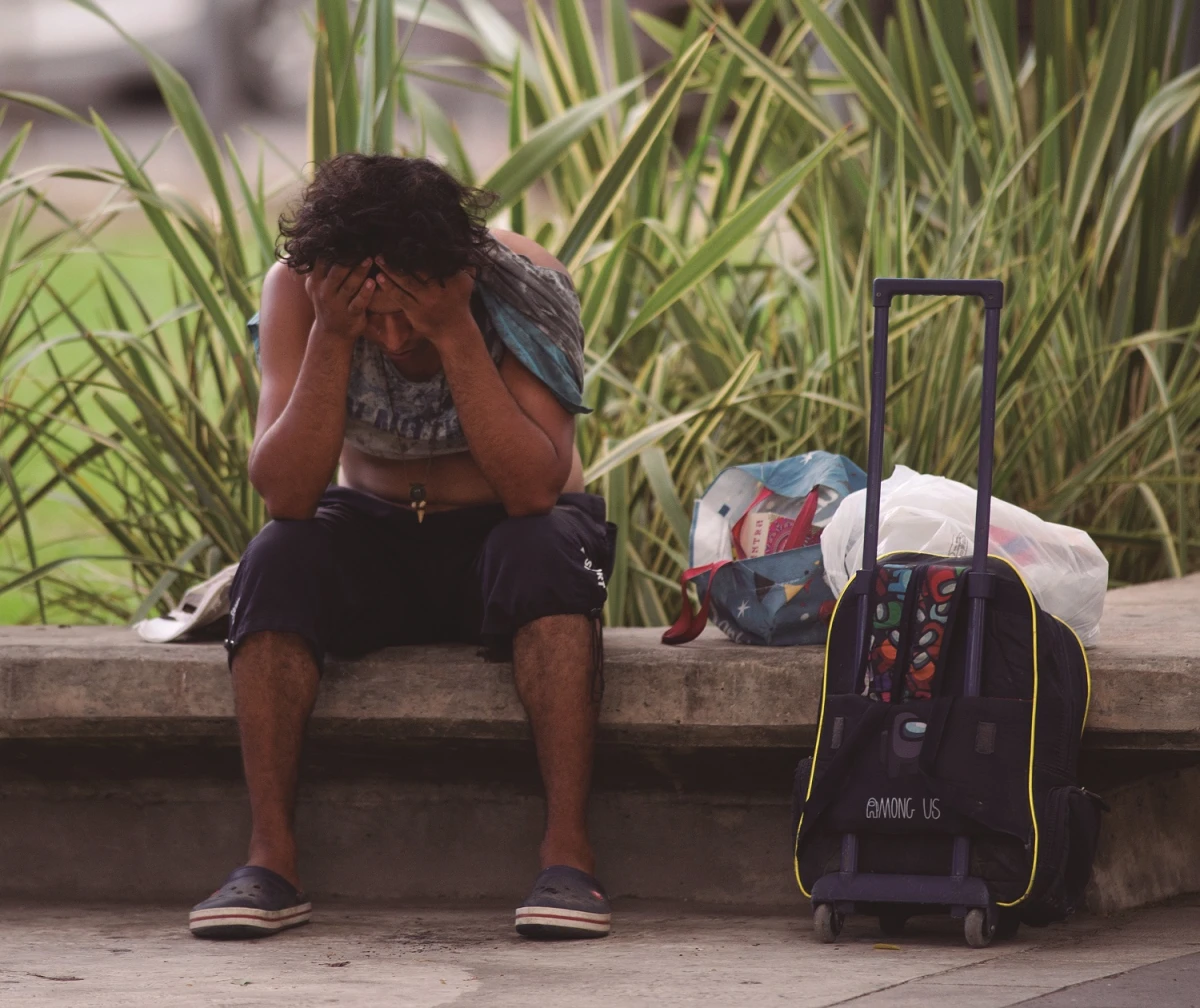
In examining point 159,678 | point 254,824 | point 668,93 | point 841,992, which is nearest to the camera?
point 841,992

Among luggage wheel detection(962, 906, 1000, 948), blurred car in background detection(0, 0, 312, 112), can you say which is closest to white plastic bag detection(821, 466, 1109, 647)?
luggage wheel detection(962, 906, 1000, 948)

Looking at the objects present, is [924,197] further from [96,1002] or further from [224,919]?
[96,1002]

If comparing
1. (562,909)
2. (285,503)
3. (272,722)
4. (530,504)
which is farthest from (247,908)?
(530,504)

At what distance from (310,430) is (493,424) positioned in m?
0.26

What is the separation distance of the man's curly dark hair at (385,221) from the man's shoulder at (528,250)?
176mm

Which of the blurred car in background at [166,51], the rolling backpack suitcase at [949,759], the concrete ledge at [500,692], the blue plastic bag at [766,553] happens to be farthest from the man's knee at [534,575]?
the blurred car in background at [166,51]

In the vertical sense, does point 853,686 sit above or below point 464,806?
above

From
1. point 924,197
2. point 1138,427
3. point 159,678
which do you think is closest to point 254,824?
point 159,678

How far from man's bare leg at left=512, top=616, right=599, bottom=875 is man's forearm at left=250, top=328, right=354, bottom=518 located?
1.23ft

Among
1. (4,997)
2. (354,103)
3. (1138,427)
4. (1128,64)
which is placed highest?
(1128,64)

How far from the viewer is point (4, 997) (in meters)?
2.00

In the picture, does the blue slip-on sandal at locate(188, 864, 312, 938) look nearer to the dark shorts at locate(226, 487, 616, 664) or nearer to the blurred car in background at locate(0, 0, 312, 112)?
the dark shorts at locate(226, 487, 616, 664)

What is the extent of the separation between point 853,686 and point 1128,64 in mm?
2031

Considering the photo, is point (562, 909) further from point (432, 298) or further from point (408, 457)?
point (432, 298)
